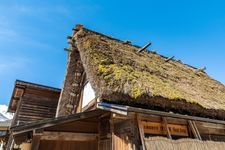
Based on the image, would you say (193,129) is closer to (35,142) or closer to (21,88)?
(35,142)

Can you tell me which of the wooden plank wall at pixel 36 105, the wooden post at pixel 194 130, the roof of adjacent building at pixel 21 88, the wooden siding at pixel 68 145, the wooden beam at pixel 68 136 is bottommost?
the wooden siding at pixel 68 145

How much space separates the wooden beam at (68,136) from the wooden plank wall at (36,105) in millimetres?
6856

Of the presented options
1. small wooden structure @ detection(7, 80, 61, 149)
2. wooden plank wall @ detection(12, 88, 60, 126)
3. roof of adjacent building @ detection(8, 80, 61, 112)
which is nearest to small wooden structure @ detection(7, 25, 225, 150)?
roof of adjacent building @ detection(8, 80, 61, 112)

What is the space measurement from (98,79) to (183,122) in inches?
89.4

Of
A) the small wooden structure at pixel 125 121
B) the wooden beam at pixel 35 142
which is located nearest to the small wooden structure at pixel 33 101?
the small wooden structure at pixel 125 121

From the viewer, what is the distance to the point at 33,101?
10188mm

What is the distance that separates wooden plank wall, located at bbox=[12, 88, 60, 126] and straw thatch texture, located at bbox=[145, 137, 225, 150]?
27.3 ft

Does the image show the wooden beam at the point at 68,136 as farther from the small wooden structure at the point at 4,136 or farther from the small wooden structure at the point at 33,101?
the small wooden structure at the point at 33,101

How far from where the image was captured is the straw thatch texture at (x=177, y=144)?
11.0 feet

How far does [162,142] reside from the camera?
349 centimetres

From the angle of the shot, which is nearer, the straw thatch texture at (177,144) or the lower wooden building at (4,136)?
the straw thatch texture at (177,144)

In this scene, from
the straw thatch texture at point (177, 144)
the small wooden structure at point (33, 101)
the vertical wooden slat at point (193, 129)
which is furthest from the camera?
the small wooden structure at point (33, 101)

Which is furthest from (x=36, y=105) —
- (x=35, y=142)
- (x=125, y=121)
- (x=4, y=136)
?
(x=125, y=121)

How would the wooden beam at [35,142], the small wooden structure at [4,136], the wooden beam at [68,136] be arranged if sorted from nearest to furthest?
the wooden beam at [35,142], the wooden beam at [68,136], the small wooden structure at [4,136]
